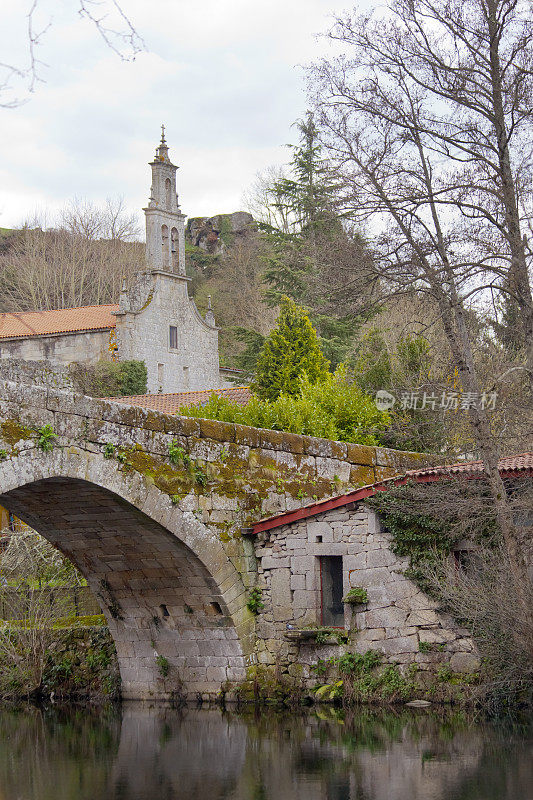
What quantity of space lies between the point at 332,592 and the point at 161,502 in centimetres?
249

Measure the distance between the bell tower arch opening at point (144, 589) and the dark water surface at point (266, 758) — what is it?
1.02 metres

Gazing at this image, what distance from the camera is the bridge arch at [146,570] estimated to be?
11.8m

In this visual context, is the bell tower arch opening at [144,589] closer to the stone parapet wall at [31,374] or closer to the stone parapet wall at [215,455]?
the stone parapet wall at [215,455]

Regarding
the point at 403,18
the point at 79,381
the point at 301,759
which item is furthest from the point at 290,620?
the point at 79,381

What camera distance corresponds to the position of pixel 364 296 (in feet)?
43.7

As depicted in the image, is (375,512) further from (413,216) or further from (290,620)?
(413,216)

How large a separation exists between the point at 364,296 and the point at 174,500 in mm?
3492

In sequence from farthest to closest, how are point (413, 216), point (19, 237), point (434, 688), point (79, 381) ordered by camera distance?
point (19, 237)
point (79, 381)
point (413, 216)
point (434, 688)

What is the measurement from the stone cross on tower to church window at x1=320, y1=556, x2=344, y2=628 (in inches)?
906

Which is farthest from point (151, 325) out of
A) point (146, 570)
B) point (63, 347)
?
point (146, 570)

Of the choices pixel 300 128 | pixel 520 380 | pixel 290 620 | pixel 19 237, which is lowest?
pixel 290 620

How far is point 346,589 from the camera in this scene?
12.8 m

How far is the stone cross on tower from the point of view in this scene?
34.4m

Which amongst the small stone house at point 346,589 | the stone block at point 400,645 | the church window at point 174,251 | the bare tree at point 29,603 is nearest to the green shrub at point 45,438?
the small stone house at point 346,589
